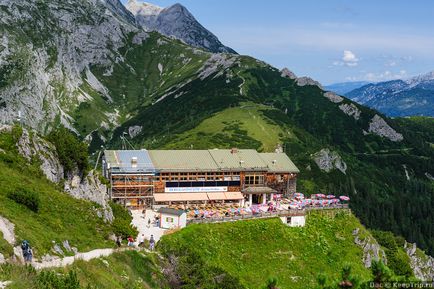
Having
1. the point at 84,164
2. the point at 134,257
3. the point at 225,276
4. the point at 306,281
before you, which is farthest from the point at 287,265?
the point at 84,164

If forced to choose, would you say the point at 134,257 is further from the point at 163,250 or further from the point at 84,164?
the point at 84,164

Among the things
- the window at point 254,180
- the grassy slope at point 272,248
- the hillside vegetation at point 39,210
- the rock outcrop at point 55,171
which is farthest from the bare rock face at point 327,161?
the hillside vegetation at point 39,210

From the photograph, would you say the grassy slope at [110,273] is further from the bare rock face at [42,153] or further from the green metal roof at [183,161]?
the green metal roof at [183,161]

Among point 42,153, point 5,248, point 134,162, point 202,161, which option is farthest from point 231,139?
point 5,248

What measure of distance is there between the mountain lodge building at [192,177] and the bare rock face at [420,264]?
1216 inches

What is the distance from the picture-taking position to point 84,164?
6831 cm

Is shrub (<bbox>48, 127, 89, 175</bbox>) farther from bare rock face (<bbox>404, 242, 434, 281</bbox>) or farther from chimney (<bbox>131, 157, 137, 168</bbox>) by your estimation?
bare rock face (<bbox>404, 242, 434, 281</bbox>)

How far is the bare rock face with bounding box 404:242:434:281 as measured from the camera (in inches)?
3829

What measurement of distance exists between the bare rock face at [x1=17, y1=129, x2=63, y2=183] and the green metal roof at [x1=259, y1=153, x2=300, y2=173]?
1814 inches

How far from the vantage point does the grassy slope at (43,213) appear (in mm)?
41894

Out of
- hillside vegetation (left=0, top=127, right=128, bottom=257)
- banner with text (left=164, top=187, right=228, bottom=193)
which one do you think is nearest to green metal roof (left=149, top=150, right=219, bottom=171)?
banner with text (left=164, top=187, right=228, bottom=193)

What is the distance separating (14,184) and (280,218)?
151ft

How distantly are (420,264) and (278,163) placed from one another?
3968cm

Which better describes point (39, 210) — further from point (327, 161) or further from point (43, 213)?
point (327, 161)
